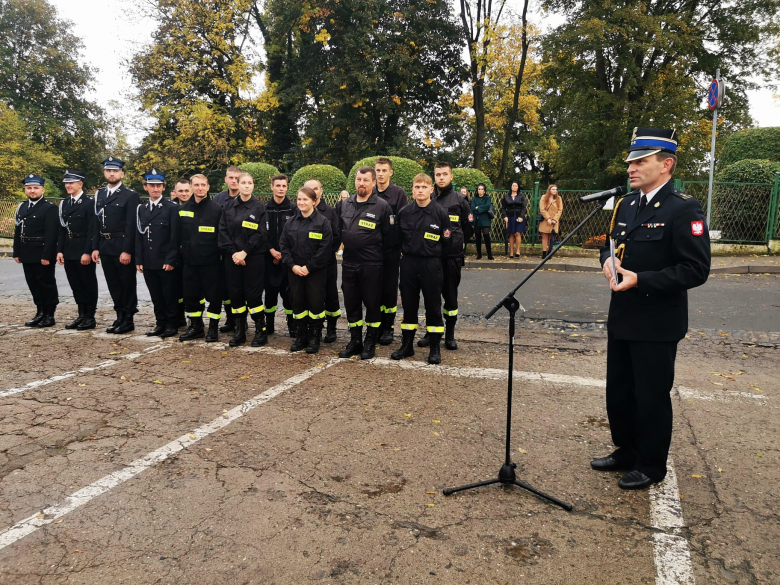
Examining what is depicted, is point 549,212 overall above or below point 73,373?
above

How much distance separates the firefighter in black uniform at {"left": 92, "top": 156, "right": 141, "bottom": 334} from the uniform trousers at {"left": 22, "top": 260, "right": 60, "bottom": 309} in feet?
3.29

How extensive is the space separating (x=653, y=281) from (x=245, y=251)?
4924mm

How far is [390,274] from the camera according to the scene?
6.98 metres

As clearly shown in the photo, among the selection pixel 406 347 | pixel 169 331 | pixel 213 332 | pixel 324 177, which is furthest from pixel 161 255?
pixel 324 177

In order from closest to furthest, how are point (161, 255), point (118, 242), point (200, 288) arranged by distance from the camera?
point (200, 288)
point (161, 255)
point (118, 242)

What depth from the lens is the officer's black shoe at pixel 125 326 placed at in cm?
776

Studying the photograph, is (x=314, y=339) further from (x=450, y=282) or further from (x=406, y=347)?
(x=450, y=282)

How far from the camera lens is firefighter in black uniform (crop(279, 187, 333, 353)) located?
662 cm

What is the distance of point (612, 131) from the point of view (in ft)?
85.2

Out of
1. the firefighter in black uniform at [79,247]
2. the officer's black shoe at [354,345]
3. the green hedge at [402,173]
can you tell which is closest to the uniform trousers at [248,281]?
the officer's black shoe at [354,345]

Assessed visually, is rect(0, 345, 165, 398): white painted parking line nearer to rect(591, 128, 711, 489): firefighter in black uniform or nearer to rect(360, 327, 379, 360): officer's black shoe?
rect(360, 327, 379, 360): officer's black shoe

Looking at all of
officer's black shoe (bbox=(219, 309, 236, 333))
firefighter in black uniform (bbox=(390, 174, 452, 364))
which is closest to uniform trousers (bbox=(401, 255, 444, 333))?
firefighter in black uniform (bbox=(390, 174, 452, 364))

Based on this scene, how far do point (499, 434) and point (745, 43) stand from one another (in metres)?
29.7

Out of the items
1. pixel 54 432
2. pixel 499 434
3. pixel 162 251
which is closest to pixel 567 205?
pixel 162 251
